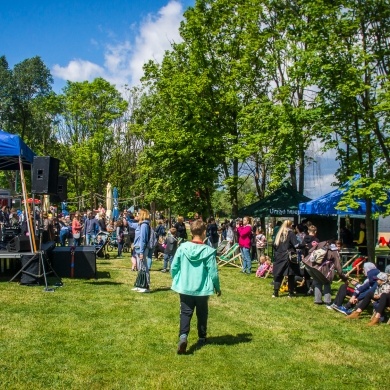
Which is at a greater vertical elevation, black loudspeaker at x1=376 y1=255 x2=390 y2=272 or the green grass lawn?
black loudspeaker at x1=376 y1=255 x2=390 y2=272

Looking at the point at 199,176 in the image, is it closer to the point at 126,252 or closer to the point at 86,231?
the point at 126,252

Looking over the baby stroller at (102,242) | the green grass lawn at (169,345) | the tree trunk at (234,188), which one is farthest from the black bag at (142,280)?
the tree trunk at (234,188)

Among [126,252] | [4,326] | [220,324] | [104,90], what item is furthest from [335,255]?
[104,90]

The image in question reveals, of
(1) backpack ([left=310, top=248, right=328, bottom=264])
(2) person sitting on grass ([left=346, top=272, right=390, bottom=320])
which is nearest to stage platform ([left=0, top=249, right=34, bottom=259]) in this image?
(1) backpack ([left=310, top=248, right=328, bottom=264])

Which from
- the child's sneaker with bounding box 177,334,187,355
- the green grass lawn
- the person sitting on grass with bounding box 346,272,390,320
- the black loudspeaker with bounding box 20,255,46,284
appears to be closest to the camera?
the green grass lawn

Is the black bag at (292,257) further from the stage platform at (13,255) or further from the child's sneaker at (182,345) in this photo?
the stage platform at (13,255)

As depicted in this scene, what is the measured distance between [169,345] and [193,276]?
1109mm

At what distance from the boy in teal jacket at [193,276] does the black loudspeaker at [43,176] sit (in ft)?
18.1

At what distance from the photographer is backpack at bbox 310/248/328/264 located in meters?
10.3

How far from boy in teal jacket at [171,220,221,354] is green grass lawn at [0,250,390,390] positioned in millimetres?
500

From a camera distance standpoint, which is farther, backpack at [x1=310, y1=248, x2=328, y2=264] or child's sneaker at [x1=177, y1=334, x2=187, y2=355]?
backpack at [x1=310, y1=248, x2=328, y2=264]

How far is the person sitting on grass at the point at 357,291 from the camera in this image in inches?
362

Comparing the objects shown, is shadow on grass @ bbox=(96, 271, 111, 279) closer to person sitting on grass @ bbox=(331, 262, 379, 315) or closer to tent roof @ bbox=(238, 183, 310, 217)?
person sitting on grass @ bbox=(331, 262, 379, 315)

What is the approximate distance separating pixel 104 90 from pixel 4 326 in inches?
1402
